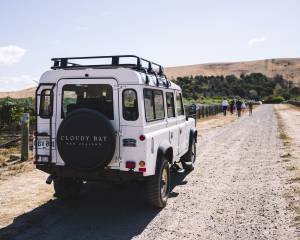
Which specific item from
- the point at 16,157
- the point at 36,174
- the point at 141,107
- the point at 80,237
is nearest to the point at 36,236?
the point at 80,237

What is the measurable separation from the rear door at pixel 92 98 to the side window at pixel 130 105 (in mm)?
A: 133

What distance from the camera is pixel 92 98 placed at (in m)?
6.71

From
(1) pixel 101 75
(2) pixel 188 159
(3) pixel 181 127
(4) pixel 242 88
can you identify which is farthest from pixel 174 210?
(4) pixel 242 88

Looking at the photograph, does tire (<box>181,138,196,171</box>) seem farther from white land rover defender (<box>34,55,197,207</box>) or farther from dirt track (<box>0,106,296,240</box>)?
white land rover defender (<box>34,55,197,207</box>)

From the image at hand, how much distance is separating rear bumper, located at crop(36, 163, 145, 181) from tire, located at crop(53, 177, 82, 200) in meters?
0.52

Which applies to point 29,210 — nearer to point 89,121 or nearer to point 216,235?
point 89,121

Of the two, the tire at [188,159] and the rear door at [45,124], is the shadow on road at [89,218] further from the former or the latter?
the tire at [188,159]

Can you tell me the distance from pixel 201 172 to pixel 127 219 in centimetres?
443

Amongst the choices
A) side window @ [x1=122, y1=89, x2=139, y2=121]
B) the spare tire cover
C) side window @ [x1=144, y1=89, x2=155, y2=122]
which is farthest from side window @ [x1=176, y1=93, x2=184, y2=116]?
the spare tire cover

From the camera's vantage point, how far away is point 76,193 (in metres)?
7.77

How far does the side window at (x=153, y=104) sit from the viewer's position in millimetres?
6701

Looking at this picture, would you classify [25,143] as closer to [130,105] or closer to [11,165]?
[11,165]

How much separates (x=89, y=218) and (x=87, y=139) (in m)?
1.44

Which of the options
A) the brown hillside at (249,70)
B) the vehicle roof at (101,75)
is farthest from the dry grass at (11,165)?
the brown hillside at (249,70)
